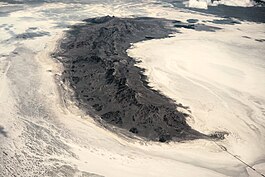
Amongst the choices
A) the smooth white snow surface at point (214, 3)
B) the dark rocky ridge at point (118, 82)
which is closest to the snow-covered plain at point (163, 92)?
the dark rocky ridge at point (118, 82)

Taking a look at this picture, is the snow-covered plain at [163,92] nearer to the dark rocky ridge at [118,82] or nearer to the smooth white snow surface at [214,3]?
the dark rocky ridge at [118,82]

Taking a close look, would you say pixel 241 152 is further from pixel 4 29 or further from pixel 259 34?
pixel 4 29

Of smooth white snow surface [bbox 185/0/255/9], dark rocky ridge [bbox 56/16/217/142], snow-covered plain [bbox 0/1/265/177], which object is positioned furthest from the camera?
smooth white snow surface [bbox 185/0/255/9]

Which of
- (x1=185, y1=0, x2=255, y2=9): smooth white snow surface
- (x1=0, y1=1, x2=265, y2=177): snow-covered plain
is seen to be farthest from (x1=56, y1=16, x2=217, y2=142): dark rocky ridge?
(x1=185, y1=0, x2=255, y2=9): smooth white snow surface

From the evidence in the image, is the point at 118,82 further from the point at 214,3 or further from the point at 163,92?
the point at 214,3

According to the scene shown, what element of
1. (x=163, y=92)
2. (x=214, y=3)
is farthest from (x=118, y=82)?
(x=214, y=3)

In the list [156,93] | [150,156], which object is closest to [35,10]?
[156,93]

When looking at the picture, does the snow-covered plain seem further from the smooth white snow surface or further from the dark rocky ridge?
the smooth white snow surface
